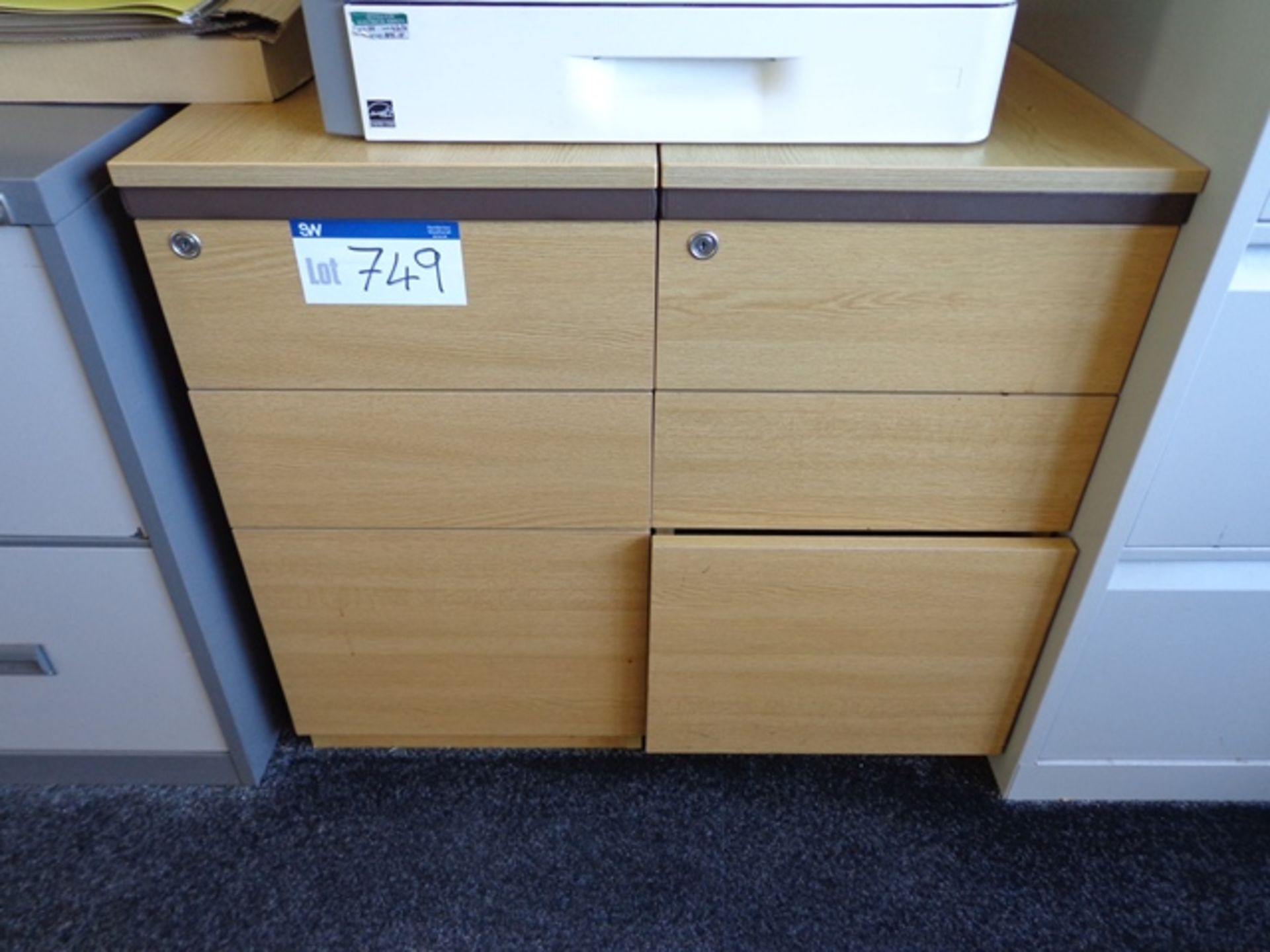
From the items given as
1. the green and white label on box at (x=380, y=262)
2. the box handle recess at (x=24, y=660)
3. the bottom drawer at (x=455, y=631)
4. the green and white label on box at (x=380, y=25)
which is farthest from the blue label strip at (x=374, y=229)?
the box handle recess at (x=24, y=660)

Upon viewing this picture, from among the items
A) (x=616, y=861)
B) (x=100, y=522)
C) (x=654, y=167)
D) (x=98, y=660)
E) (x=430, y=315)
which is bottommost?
(x=616, y=861)

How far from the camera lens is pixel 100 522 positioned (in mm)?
872

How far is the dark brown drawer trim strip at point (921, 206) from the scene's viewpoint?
2.32 ft

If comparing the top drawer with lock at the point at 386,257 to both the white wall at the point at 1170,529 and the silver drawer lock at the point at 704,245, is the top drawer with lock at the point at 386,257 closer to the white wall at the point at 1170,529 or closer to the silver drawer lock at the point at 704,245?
the silver drawer lock at the point at 704,245

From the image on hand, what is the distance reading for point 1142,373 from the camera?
785 mm


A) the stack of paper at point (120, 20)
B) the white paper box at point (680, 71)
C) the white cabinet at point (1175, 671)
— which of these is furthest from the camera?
the white cabinet at point (1175, 671)

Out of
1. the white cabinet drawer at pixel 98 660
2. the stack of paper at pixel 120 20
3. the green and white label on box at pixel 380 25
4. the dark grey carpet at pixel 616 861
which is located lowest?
the dark grey carpet at pixel 616 861

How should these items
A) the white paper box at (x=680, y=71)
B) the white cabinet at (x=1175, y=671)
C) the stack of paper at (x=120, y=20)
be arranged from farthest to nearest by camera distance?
the white cabinet at (x=1175, y=671)
the stack of paper at (x=120, y=20)
the white paper box at (x=680, y=71)

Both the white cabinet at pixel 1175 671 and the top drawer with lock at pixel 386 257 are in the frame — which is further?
the white cabinet at pixel 1175 671

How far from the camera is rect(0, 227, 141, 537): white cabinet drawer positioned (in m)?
0.74

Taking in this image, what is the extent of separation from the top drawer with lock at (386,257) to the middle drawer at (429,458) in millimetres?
21

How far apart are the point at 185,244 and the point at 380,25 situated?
236mm

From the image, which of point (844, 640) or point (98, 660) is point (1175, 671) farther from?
point (98, 660)

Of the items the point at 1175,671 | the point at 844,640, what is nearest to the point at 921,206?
the point at 844,640
